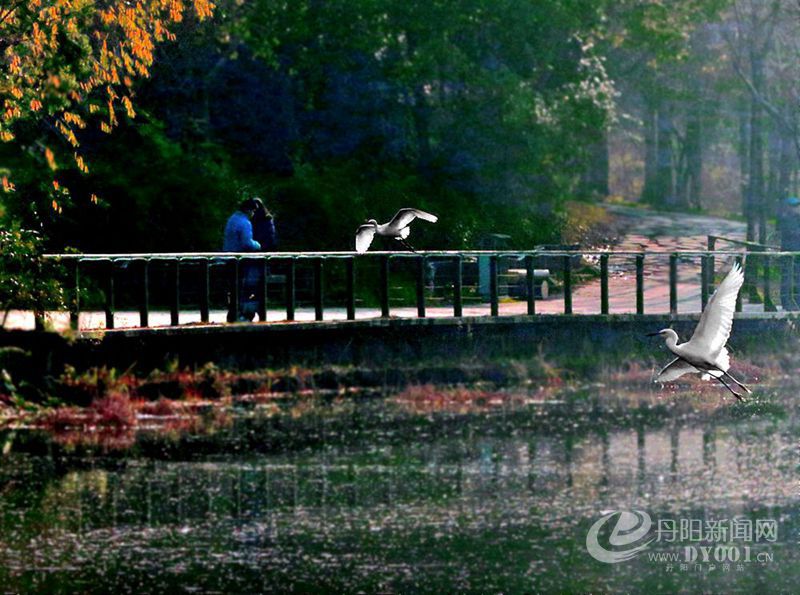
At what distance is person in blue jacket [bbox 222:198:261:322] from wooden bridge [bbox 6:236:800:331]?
133 millimetres

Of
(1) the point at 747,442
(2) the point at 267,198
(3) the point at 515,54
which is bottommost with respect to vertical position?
(1) the point at 747,442

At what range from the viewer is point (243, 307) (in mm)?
34438

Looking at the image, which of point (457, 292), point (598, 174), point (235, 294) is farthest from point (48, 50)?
point (598, 174)

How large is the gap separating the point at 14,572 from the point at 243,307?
39.6 ft

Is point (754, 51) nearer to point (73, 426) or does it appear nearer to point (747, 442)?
point (747, 442)

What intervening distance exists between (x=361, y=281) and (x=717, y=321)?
3006cm

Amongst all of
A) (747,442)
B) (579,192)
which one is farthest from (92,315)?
(579,192)

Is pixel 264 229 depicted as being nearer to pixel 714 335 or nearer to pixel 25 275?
pixel 25 275

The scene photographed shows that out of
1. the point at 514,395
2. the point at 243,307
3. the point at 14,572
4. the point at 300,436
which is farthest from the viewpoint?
the point at 514,395

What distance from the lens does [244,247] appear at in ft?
111
